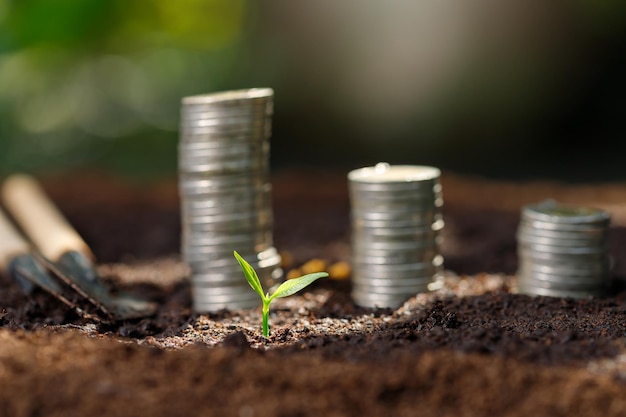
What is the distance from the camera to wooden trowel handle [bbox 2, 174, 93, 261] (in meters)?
5.31

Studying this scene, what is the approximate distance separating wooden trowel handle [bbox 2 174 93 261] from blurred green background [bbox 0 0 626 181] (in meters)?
4.84

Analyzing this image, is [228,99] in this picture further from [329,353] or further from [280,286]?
[329,353]

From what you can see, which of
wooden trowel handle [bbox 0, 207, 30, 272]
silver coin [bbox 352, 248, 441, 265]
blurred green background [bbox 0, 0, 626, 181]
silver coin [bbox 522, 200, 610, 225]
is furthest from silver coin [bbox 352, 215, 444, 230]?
blurred green background [bbox 0, 0, 626, 181]

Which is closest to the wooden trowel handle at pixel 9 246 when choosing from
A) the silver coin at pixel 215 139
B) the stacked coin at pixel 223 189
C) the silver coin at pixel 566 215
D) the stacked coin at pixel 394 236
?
the stacked coin at pixel 223 189

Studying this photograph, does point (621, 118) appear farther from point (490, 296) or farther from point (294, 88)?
point (490, 296)

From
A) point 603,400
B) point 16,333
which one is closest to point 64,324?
point 16,333

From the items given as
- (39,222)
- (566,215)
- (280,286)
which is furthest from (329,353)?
(39,222)

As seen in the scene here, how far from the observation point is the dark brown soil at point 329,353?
273cm

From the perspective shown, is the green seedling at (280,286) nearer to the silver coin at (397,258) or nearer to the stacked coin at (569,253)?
the silver coin at (397,258)

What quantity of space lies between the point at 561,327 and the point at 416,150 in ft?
35.4

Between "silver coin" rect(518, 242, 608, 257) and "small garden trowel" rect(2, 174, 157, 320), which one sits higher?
"silver coin" rect(518, 242, 608, 257)

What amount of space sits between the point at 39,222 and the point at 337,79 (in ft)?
30.1

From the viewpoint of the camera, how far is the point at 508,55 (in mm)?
14156

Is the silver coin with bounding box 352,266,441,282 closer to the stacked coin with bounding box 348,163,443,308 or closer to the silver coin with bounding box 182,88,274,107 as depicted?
the stacked coin with bounding box 348,163,443,308
